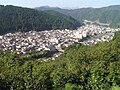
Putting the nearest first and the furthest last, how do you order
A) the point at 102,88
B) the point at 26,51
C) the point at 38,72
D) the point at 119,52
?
the point at 102,88 → the point at 38,72 → the point at 119,52 → the point at 26,51

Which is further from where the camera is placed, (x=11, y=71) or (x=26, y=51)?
(x=26, y=51)

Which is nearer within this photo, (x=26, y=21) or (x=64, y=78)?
(x=64, y=78)

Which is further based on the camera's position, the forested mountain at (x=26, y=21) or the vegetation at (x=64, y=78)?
the forested mountain at (x=26, y=21)

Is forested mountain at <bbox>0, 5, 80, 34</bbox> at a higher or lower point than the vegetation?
lower

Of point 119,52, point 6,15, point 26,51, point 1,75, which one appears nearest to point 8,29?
point 6,15

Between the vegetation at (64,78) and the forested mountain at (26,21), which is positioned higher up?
the vegetation at (64,78)

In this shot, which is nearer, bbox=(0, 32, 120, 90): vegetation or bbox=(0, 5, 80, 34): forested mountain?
bbox=(0, 32, 120, 90): vegetation

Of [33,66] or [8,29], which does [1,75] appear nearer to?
[33,66]

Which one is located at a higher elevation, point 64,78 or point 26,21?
point 64,78
